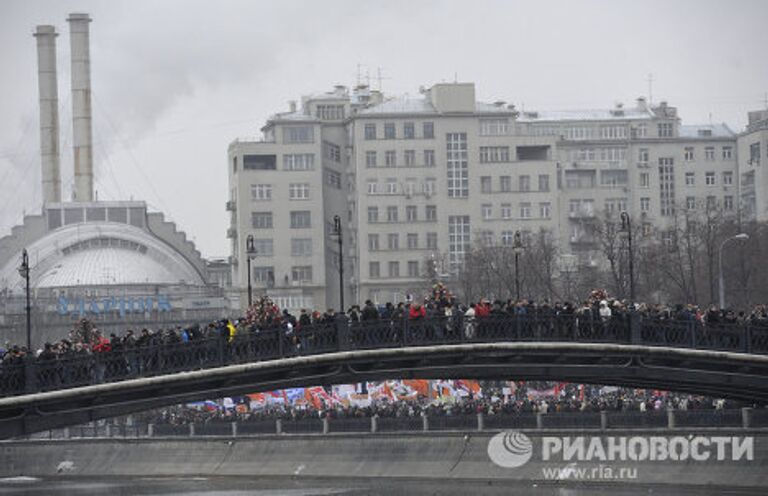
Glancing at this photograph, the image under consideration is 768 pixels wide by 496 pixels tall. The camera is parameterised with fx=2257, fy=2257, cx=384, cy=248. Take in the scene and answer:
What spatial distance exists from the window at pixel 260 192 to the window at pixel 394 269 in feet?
40.1

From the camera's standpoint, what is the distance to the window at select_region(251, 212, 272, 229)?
19038 centimetres

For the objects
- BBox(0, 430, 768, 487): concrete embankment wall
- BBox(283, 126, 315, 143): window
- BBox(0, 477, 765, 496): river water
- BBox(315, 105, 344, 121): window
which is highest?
BBox(315, 105, 344, 121): window

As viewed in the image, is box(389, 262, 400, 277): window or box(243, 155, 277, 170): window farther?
box(389, 262, 400, 277): window

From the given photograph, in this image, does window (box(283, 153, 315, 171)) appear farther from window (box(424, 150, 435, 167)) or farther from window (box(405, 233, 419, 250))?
window (box(405, 233, 419, 250))

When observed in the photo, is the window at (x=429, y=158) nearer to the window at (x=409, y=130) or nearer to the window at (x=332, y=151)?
the window at (x=409, y=130)

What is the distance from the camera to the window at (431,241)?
19362cm

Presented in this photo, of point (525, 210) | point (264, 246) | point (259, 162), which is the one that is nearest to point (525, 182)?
point (525, 210)

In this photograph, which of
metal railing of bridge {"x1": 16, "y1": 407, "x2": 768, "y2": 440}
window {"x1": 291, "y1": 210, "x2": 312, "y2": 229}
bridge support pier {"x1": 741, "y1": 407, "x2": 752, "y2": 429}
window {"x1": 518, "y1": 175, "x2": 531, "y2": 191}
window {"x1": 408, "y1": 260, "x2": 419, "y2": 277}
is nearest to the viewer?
bridge support pier {"x1": 741, "y1": 407, "x2": 752, "y2": 429}

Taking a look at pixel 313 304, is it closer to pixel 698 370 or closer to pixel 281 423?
pixel 281 423

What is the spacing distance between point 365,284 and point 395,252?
376cm

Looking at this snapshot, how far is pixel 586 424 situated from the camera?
10088 centimetres

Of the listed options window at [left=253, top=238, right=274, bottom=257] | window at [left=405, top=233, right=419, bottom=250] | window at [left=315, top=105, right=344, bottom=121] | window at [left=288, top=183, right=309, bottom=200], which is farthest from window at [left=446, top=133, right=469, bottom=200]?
window at [left=253, top=238, right=274, bottom=257]

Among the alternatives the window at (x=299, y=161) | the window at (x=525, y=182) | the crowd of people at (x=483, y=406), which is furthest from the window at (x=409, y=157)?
the crowd of people at (x=483, y=406)

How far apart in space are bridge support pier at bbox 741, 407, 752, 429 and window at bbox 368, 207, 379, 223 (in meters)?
101
